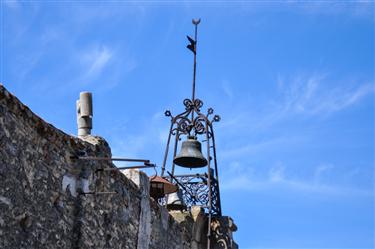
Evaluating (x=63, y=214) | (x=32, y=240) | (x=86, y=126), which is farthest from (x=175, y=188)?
(x=32, y=240)

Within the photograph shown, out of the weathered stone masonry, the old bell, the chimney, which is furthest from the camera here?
the old bell

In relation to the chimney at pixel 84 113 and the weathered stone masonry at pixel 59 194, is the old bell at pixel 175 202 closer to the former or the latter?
the weathered stone masonry at pixel 59 194

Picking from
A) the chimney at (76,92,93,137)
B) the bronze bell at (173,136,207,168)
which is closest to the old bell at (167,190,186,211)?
the bronze bell at (173,136,207,168)

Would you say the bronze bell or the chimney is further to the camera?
the bronze bell

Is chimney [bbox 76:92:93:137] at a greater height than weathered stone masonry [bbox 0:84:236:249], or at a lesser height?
greater

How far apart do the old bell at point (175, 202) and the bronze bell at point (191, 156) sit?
23.9 inches

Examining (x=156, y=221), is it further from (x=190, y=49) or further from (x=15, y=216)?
(x=190, y=49)

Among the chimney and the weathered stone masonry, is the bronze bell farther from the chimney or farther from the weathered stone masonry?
the chimney

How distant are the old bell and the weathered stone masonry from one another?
176cm

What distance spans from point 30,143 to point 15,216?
2.27 ft

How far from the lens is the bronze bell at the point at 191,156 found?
35.3 feet

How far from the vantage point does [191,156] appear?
10.7 metres

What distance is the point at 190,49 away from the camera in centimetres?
1220

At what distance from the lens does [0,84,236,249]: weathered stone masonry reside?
230 inches
